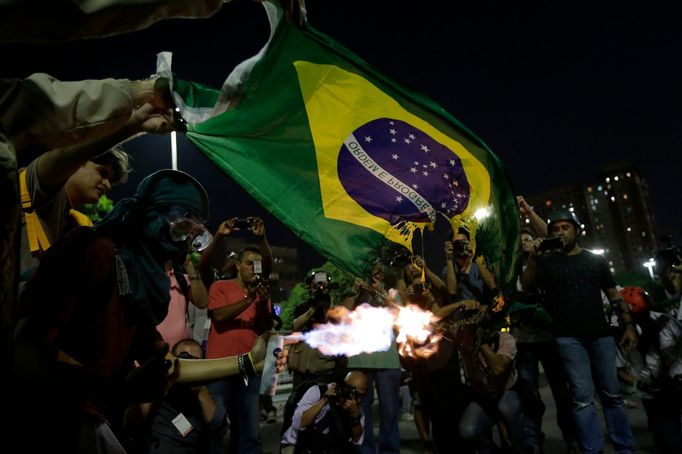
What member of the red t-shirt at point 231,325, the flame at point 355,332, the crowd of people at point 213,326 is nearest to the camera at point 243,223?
the crowd of people at point 213,326

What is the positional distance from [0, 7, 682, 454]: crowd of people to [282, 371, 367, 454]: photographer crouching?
2 cm

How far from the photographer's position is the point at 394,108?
4.43 metres

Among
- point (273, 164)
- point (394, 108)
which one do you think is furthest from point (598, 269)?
point (273, 164)

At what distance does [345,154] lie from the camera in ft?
14.0

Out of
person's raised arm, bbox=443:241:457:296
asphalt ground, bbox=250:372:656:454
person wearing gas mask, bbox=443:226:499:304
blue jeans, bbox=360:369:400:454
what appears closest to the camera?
blue jeans, bbox=360:369:400:454

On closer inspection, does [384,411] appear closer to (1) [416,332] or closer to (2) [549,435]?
(1) [416,332]

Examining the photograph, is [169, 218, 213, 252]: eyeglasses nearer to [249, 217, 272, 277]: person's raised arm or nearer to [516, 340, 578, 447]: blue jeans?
[249, 217, 272, 277]: person's raised arm

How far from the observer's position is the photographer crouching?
5.14 meters

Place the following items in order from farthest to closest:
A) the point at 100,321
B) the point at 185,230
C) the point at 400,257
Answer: the point at 400,257 → the point at 185,230 → the point at 100,321

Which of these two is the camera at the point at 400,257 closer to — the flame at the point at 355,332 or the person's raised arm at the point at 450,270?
the person's raised arm at the point at 450,270

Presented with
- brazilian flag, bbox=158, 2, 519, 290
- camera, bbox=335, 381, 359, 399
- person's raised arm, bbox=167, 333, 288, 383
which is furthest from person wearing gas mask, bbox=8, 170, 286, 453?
camera, bbox=335, 381, 359, 399

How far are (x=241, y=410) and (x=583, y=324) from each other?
155 inches

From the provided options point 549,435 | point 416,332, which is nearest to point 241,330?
point 416,332

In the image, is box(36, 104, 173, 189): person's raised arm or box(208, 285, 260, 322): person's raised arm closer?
box(36, 104, 173, 189): person's raised arm
